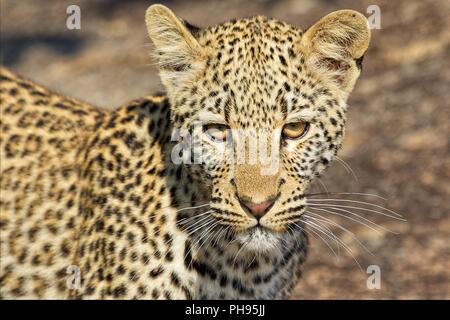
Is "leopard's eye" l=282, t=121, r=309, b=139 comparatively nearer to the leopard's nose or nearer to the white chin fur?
the leopard's nose

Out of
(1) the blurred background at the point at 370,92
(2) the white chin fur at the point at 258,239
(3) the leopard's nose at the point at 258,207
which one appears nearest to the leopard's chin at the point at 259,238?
(2) the white chin fur at the point at 258,239

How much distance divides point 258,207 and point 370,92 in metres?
8.56

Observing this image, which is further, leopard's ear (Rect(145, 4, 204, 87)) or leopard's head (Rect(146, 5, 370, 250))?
leopard's ear (Rect(145, 4, 204, 87))

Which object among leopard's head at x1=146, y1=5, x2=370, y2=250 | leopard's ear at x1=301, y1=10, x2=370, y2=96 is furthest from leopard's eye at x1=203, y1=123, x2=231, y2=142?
leopard's ear at x1=301, y1=10, x2=370, y2=96

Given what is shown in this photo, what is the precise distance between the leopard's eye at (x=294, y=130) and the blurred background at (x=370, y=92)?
4.17 ft

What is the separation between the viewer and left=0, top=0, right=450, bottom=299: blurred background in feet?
33.8

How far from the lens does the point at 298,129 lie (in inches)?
256

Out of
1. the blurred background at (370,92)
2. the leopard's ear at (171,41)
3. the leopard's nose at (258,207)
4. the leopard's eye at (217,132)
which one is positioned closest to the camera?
the leopard's nose at (258,207)

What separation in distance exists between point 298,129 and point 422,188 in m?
5.59

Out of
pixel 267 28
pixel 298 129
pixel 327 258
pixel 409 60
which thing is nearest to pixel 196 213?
pixel 298 129

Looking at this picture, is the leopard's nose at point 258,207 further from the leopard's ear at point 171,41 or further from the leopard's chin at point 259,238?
the leopard's ear at point 171,41

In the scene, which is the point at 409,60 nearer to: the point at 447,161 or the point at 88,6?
the point at 447,161

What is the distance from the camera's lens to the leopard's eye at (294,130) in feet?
21.2

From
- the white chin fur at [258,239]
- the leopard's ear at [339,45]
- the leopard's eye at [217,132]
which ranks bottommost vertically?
the white chin fur at [258,239]
